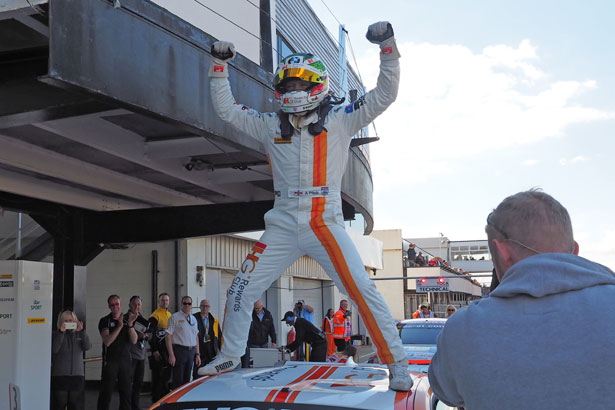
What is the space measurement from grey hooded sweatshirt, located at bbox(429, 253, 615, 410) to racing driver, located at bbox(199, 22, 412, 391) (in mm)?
2437

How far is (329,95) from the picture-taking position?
15.3 feet

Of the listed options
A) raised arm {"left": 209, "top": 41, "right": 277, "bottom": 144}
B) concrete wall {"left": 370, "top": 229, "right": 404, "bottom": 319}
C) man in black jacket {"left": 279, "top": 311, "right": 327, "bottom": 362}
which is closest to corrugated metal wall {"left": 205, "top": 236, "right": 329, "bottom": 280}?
man in black jacket {"left": 279, "top": 311, "right": 327, "bottom": 362}

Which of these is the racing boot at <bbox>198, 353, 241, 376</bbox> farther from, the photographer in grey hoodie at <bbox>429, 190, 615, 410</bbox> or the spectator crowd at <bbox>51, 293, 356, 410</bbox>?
the spectator crowd at <bbox>51, 293, 356, 410</bbox>

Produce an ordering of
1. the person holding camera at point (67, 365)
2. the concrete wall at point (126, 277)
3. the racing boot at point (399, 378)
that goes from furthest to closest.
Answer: the concrete wall at point (126, 277) → the person holding camera at point (67, 365) → the racing boot at point (399, 378)

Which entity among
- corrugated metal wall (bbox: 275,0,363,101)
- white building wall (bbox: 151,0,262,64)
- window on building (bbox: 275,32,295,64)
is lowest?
white building wall (bbox: 151,0,262,64)

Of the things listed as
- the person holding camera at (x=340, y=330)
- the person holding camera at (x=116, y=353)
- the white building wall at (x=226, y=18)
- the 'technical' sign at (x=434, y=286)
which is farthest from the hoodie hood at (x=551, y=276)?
the 'technical' sign at (x=434, y=286)

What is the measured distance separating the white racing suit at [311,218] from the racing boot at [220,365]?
0.13 feet

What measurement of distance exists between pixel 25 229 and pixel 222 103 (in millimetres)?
11678

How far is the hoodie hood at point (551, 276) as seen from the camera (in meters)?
1.67

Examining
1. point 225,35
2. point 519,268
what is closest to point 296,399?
point 519,268

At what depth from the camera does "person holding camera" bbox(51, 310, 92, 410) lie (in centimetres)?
924

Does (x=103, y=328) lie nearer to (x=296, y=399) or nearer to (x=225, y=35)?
(x=225, y=35)

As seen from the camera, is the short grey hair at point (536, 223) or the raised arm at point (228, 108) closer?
the short grey hair at point (536, 223)

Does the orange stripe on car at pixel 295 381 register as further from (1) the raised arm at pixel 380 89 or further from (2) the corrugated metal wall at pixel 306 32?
(2) the corrugated metal wall at pixel 306 32
